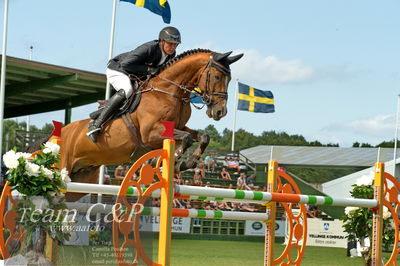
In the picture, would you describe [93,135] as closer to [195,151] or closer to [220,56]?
[195,151]

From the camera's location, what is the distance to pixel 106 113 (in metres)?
6.11

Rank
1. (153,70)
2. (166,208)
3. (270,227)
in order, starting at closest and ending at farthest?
1. (166,208)
2. (270,227)
3. (153,70)

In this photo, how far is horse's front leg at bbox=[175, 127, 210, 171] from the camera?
5508mm

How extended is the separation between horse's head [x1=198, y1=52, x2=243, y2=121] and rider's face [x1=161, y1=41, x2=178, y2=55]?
0.41 meters

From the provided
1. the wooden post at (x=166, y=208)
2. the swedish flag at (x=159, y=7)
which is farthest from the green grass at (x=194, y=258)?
the swedish flag at (x=159, y=7)

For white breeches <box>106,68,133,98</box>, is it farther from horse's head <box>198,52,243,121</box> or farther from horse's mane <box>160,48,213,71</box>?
horse's head <box>198,52,243,121</box>

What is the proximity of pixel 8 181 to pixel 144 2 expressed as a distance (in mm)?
9682

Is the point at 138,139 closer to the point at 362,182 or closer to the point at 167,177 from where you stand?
the point at 167,177

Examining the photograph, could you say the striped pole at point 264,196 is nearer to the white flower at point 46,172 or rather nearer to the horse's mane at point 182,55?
the white flower at point 46,172

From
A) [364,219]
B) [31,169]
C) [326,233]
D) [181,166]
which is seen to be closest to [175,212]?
[181,166]

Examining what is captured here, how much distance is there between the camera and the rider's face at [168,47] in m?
6.10

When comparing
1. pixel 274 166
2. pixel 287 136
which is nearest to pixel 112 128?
pixel 274 166

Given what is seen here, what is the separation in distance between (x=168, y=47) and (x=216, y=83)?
25.4 inches

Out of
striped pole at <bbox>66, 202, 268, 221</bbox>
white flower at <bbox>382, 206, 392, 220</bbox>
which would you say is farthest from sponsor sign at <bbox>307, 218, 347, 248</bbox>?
striped pole at <bbox>66, 202, 268, 221</bbox>
